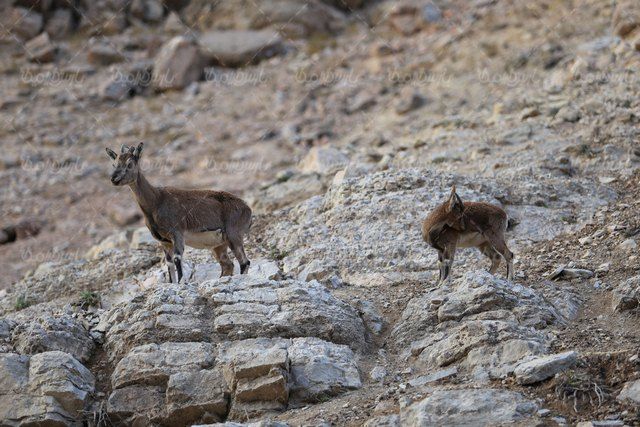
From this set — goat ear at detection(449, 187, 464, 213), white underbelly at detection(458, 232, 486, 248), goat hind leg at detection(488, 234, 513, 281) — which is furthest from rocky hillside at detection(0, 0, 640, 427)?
goat ear at detection(449, 187, 464, 213)

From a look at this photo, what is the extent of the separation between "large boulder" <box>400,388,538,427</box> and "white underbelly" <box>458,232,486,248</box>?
3658 millimetres

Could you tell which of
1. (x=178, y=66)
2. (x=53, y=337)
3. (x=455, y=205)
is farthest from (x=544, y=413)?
(x=178, y=66)

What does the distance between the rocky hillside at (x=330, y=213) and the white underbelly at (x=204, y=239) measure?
690 mm

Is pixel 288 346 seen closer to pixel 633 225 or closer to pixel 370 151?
pixel 633 225

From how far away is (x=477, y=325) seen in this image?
32.4 ft

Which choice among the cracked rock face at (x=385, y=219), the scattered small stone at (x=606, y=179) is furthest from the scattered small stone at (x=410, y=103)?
the scattered small stone at (x=606, y=179)

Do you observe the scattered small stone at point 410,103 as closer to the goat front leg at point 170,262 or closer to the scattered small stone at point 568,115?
the scattered small stone at point 568,115

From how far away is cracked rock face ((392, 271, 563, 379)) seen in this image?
940cm

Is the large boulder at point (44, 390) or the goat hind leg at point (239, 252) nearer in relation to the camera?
the large boulder at point (44, 390)

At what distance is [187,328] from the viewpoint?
10.4 meters

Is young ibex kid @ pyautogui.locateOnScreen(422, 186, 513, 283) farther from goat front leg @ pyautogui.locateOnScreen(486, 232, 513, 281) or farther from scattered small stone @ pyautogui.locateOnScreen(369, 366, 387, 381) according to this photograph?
scattered small stone @ pyautogui.locateOnScreen(369, 366, 387, 381)

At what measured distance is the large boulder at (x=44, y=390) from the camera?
31.0 feet

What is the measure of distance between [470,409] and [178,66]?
24.3m

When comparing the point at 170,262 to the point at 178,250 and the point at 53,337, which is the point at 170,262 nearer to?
the point at 178,250
